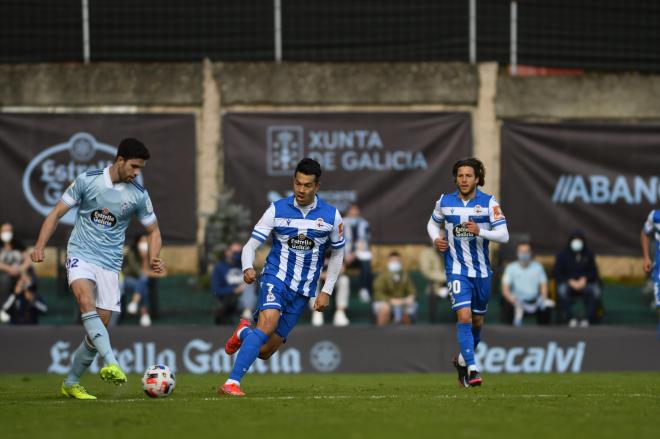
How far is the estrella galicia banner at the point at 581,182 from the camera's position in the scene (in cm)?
2083

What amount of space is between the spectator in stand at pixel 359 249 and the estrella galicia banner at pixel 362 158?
1.96 ft

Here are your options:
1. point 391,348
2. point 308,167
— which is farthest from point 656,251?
point 308,167

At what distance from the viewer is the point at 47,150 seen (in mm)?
21047

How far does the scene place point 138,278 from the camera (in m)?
19.5

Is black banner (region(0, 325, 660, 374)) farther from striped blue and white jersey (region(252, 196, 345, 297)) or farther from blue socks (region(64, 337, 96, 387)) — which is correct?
blue socks (region(64, 337, 96, 387))

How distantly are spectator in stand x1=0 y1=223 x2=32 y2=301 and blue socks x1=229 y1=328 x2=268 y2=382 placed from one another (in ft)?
31.1

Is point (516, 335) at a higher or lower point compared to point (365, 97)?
lower

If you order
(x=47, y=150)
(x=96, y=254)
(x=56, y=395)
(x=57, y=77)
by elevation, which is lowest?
(x=56, y=395)

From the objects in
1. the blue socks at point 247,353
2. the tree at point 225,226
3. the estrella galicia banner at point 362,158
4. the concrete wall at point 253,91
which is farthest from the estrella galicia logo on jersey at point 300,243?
the concrete wall at point 253,91

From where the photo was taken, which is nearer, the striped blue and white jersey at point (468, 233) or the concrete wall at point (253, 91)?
the striped blue and white jersey at point (468, 233)

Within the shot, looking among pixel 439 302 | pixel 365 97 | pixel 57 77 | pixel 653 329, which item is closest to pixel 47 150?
pixel 57 77

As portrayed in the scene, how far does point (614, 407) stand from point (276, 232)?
10.6 feet

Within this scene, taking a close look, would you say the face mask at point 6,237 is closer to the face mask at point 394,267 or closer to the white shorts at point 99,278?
the face mask at point 394,267

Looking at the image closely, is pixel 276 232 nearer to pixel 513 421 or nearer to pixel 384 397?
pixel 384 397
